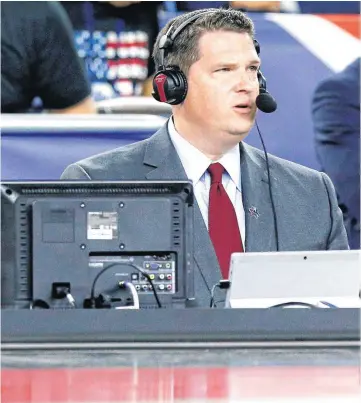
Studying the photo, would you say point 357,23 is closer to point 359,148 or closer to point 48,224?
point 359,148

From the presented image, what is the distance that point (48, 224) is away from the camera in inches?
Answer: 104

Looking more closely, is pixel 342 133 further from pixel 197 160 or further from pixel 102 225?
pixel 102 225

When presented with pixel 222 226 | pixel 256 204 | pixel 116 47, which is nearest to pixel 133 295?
pixel 222 226

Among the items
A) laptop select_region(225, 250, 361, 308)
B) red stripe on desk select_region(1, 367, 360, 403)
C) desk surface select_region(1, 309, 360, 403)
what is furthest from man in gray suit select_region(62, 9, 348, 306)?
red stripe on desk select_region(1, 367, 360, 403)

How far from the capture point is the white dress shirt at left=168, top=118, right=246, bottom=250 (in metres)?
3.39

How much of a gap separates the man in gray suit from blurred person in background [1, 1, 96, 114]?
64 cm

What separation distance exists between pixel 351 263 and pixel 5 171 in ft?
5.98

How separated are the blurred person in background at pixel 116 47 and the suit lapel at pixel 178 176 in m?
0.72

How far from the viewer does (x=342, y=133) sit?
4453mm

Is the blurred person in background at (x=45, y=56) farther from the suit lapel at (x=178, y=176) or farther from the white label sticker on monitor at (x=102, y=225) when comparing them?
the white label sticker on monitor at (x=102, y=225)

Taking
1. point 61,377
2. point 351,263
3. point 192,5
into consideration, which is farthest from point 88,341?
point 192,5

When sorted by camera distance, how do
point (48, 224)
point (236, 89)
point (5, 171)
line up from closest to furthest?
point (48, 224) → point (236, 89) → point (5, 171)

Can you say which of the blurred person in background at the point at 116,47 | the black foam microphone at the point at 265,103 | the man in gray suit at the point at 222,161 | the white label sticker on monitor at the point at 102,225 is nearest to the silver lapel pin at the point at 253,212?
the man in gray suit at the point at 222,161

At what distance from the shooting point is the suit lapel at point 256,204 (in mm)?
3320
